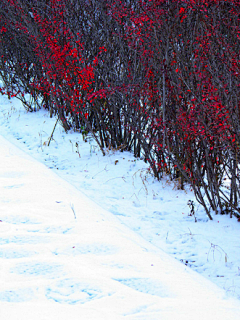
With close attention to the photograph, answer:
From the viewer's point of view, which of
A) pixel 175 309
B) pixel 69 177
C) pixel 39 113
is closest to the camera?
pixel 175 309

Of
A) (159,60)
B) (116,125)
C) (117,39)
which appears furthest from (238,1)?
(116,125)

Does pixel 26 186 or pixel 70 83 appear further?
pixel 70 83

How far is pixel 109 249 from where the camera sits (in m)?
2.52

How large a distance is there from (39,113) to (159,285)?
6665 mm

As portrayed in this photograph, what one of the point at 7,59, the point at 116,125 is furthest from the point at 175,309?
the point at 7,59

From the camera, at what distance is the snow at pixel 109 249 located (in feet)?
6.06

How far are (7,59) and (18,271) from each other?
7779mm

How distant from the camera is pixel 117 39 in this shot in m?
5.17

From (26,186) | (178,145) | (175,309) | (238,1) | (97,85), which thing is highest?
(238,1)

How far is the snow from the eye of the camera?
6.06 ft

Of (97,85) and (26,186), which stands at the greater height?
(97,85)

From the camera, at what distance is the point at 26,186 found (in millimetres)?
3637

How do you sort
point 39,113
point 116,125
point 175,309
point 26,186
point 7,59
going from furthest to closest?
point 7,59
point 39,113
point 116,125
point 26,186
point 175,309

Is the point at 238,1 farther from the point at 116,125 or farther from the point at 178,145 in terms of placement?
the point at 116,125
